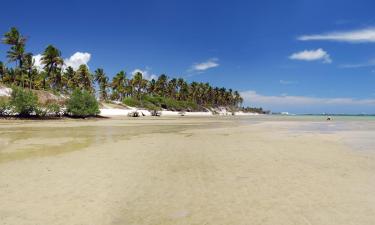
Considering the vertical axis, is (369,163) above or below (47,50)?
below

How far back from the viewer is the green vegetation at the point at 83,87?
56.4 m

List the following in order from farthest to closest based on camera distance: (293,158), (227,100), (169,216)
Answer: (227,100) → (293,158) → (169,216)

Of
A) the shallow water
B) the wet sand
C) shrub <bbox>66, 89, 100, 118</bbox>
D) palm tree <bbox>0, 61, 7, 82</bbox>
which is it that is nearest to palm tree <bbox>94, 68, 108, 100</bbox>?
palm tree <bbox>0, 61, 7, 82</bbox>

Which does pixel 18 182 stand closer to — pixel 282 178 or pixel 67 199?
pixel 67 199

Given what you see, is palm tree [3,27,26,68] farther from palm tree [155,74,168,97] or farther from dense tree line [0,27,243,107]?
palm tree [155,74,168,97]

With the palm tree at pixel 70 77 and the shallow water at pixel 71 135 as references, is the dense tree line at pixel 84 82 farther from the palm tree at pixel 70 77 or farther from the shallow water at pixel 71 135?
the shallow water at pixel 71 135

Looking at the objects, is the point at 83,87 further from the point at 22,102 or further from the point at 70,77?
the point at 22,102

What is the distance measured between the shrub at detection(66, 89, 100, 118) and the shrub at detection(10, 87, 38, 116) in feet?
27.5

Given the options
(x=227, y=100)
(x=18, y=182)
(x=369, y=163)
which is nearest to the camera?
(x=18, y=182)

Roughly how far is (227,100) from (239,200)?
626 ft

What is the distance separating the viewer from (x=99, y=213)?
5.95 meters

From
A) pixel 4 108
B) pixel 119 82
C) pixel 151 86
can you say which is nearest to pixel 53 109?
pixel 4 108

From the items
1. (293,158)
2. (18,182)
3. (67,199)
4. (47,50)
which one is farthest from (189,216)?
(47,50)

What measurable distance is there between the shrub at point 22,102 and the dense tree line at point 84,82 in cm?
2118
